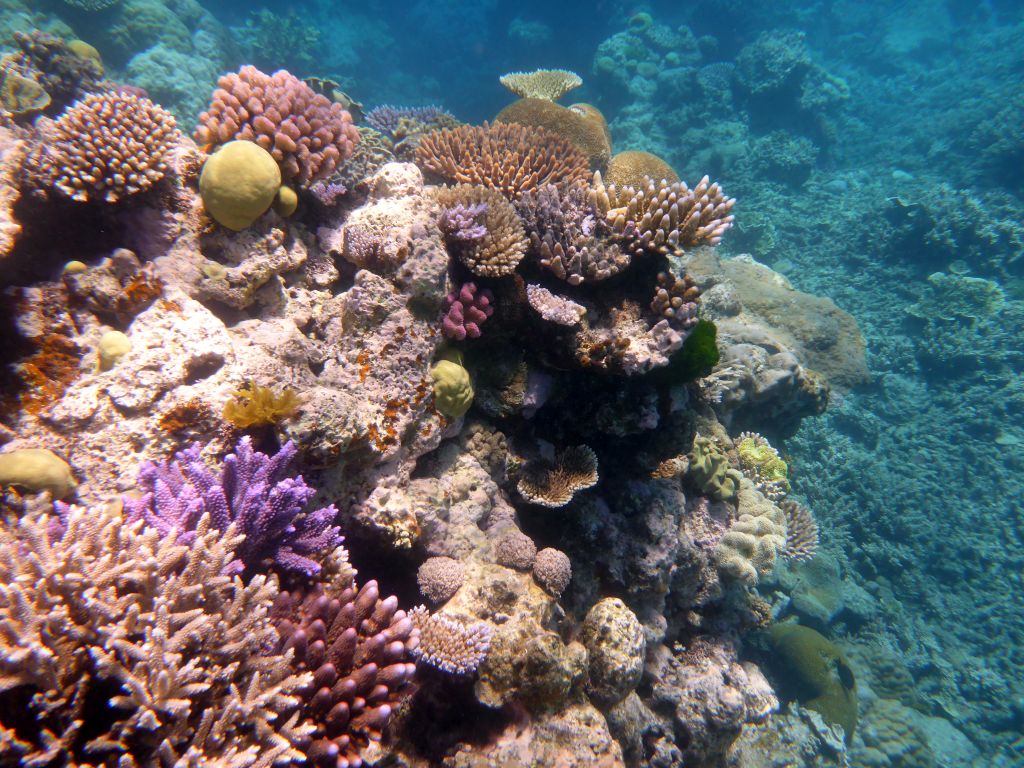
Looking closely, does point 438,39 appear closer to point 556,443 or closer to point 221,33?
point 221,33

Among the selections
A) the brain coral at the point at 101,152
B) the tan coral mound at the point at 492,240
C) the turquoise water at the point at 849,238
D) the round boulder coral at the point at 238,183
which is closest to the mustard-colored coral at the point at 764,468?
the turquoise water at the point at 849,238

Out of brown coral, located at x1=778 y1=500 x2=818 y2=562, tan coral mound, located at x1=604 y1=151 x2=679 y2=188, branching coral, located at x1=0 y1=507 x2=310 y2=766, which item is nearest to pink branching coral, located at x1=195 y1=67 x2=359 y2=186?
branching coral, located at x1=0 y1=507 x2=310 y2=766

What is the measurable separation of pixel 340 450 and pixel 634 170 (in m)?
5.77

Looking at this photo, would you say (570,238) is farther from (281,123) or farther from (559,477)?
(281,123)

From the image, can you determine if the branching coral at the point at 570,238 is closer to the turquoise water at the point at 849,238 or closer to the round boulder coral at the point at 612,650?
the turquoise water at the point at 849,238

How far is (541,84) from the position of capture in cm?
879

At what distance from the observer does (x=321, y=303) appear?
414 centimetres

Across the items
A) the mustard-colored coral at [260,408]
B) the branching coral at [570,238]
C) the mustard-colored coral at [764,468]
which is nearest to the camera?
the mustard-colored coral at [260,408]

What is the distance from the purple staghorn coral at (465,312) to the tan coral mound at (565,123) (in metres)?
3.89

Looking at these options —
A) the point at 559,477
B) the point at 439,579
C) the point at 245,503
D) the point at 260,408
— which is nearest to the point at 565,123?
the point at 559,477

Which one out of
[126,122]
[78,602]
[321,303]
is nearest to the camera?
[78,602]

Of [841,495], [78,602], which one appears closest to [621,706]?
[78,602]

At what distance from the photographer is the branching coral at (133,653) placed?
2035mm

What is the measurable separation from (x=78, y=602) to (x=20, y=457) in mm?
1034
